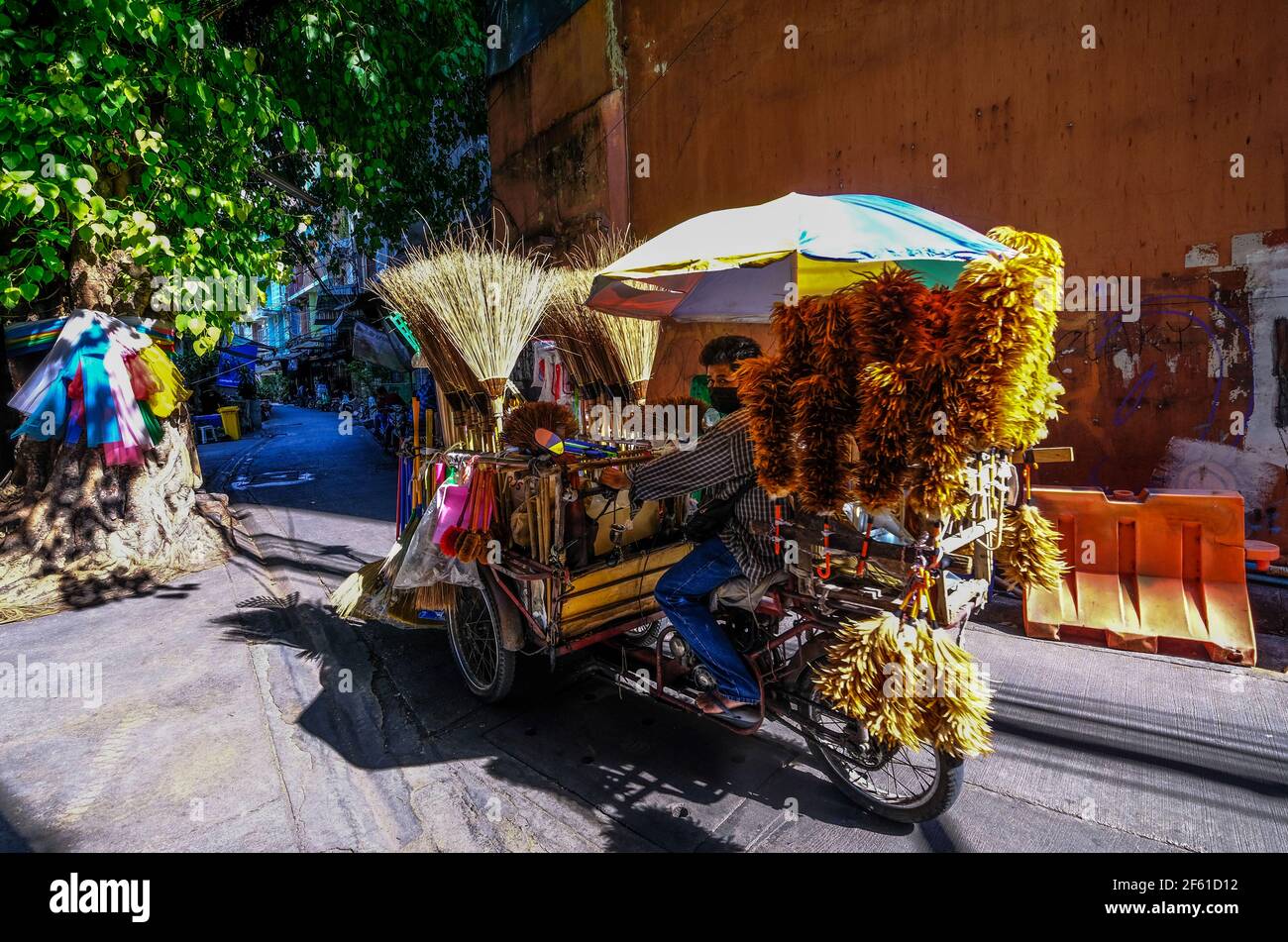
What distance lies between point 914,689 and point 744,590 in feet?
2.81

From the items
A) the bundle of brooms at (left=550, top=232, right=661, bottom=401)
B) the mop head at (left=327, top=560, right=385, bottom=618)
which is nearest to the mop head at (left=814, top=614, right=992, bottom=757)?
the bundle of brooms at (left=550, top=232, right=661, bottom=401)

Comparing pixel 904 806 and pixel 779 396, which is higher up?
pixel 779 396

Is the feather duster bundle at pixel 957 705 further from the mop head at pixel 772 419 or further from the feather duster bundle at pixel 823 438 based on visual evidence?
the mop head at pixel 772 419

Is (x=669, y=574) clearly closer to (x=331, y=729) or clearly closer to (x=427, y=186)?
(x=331, y=729)

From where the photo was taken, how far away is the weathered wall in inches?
175

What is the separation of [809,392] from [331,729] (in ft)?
10.2

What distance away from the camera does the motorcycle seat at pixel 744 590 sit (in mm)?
2643

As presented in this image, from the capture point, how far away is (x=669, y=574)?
2.92 m

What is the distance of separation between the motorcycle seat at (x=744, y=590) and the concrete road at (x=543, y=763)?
0.84m

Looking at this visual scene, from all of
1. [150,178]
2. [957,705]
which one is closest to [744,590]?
[957,705]

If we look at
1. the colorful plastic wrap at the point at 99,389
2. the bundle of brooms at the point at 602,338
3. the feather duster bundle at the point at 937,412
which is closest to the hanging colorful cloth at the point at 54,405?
the colorful plastic wrap at the point at 99,389

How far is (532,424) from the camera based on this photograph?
3.42 meters

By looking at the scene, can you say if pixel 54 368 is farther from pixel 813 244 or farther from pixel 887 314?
pixel 887 314
